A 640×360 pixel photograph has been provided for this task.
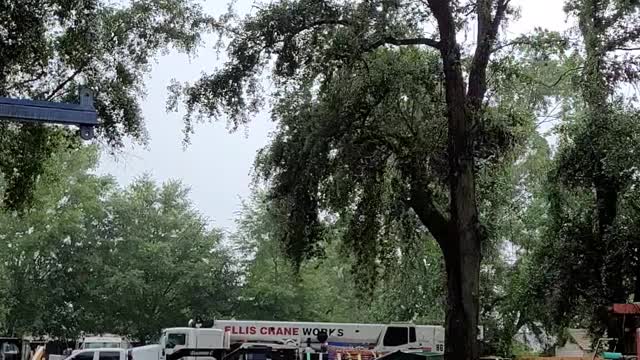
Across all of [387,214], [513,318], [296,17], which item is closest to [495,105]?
[387,214]

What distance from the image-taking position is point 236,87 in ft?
59.5

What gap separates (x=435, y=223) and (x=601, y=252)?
877cm

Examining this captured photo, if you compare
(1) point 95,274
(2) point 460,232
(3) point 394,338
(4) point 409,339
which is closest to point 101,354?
(3) point 394,338

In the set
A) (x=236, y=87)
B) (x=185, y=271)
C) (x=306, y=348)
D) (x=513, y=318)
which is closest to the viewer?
(x=236, y=87)

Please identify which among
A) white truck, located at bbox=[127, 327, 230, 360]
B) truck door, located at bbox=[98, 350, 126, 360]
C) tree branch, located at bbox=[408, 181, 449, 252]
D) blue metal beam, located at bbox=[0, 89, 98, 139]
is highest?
tree branch, located at bbox=[408, 181, 449, 252]

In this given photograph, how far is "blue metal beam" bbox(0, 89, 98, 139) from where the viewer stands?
735 centimetres

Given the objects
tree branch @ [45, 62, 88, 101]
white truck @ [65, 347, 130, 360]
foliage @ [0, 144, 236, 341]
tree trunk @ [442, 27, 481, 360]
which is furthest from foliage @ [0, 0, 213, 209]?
foliage @ [0, 144, 236, 341]

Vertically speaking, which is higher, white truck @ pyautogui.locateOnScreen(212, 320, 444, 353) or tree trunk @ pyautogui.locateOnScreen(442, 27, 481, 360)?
tree trunk @ pyautogui.locateOnScreen(442, 27, 481, 360)

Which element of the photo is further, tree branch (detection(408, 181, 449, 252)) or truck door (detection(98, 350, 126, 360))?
truck door (detection(98, 350, 126, 360))

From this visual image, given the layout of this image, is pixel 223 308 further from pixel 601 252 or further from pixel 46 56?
pixel 46 56

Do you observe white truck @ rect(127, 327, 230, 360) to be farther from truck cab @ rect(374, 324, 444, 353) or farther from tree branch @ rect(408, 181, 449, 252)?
tree branch @ rect(408, 181, 449, 252)

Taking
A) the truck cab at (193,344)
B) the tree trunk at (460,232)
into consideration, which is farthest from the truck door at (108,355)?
the tree trunk at (460,232)

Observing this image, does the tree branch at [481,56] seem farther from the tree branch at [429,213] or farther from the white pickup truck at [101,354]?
the white pickup truck at [101,354]

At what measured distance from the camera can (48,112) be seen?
7.43 meters
